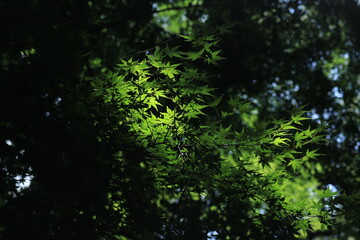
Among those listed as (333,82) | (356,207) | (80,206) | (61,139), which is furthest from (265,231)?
(333,82)

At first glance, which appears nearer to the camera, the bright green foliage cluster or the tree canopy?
the tree canopy

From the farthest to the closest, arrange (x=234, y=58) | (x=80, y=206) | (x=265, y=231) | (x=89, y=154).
→ (x=234, y=58), (x=265, y=231), (x=80, y=206), (x=89, y=154)

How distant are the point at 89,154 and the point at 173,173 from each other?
2.69 ft

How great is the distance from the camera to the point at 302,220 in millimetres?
3127

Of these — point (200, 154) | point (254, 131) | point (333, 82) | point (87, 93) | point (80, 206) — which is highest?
point (333, 82)

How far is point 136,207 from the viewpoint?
3.00m

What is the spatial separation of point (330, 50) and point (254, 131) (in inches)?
285

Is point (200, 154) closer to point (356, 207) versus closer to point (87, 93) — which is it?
point (87, 93)

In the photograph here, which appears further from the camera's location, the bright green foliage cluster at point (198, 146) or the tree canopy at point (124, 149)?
the bright green foliage cluster at point (198, 146)

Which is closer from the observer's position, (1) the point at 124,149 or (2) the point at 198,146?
(2) the point at 198,146

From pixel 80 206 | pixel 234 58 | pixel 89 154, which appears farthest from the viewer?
pixel 234 58

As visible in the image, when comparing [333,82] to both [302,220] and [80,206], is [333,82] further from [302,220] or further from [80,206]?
[80,206]

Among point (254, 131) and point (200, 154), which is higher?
point (254, 131)

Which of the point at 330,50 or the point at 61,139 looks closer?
the point at 61,139
